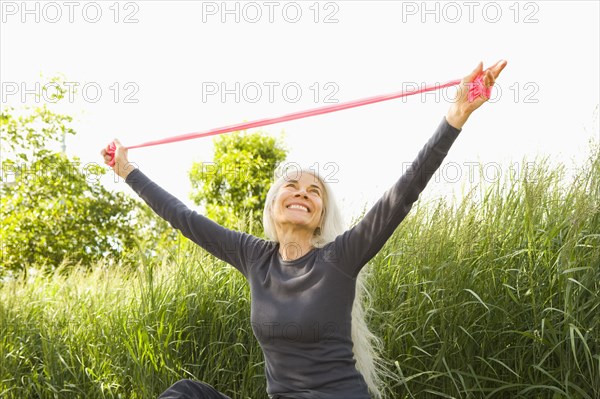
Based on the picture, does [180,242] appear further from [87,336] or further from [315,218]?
[315,218]

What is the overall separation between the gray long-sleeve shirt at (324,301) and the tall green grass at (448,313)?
80 centimetres

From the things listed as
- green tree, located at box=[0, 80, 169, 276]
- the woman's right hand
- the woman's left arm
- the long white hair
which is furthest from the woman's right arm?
green tree, located at box=[0, 80, 169, 276]

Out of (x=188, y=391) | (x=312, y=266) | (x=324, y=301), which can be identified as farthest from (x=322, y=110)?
(x=188, y=391)

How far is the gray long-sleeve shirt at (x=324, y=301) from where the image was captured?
6.11 ft

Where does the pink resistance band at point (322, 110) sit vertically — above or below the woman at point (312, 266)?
above

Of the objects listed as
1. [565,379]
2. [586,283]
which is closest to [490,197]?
[586,283]

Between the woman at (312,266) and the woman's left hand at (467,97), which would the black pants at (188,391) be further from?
the woman's left hand at (467,97)

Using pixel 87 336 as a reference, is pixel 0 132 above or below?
above

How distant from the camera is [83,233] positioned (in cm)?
818

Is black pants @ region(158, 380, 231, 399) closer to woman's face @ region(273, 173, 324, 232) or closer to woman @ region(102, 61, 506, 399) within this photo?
woman @ region(102, 61, 506, 399)

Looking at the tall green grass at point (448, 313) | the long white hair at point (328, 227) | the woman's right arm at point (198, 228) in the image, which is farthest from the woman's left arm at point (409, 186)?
the tall green grass at point (448, 313)

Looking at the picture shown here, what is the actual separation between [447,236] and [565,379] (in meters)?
0.77

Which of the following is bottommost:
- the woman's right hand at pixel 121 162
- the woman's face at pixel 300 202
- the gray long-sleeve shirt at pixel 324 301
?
the gray long-sleeve shirt at pixel 324 301

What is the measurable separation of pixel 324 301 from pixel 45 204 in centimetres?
666
